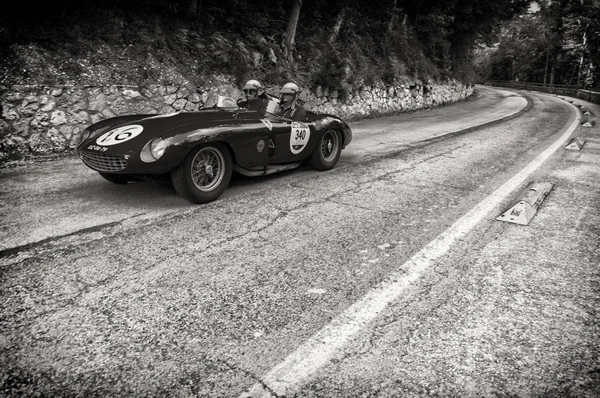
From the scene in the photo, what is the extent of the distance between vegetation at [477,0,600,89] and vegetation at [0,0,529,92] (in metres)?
12.8

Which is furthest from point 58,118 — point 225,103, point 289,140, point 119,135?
point 289,140

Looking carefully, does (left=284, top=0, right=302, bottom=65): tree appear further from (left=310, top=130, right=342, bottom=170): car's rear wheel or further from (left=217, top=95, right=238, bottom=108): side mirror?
(left=217, top=95, right=238, bottom=108): side mirror

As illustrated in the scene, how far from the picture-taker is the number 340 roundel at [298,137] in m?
5.02

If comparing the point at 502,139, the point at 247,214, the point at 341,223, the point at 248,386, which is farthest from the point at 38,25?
the point at 502,139

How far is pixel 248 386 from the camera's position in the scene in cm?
171

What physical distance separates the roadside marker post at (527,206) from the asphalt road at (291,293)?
0.10m

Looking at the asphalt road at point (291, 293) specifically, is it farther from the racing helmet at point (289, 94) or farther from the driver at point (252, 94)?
the racing helmet at point (289, 94)

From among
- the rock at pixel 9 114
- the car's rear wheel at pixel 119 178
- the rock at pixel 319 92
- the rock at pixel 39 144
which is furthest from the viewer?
the rock at pixel 319 92

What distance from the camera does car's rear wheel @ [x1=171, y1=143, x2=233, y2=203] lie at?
12.8 ft

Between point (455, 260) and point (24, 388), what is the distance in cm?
268

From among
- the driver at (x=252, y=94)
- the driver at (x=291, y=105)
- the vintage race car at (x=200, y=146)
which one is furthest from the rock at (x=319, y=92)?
the vintage race car at (x=200, y=146)

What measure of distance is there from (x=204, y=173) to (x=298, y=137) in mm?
1444

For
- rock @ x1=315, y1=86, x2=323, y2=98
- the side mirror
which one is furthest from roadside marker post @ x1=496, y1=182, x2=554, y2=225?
rock @ x1=315, y1=86, x2=323, y2=98

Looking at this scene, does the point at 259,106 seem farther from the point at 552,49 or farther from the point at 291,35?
the point at 552,49
